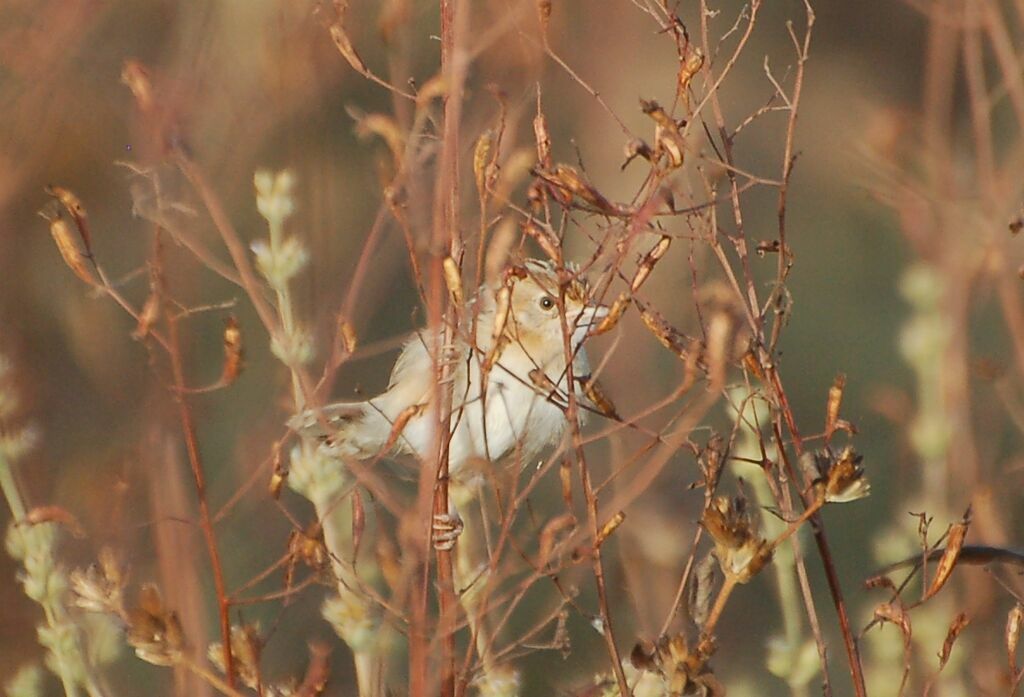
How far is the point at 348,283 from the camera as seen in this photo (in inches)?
170

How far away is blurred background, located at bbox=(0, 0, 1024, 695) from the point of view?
2832mm

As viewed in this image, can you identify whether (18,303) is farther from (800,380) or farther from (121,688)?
(800,380)

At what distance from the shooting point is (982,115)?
9.42ft

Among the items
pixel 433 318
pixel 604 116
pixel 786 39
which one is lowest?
pixel 433 318

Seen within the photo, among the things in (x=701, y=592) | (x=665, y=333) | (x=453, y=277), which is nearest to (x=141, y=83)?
(x=453, y=277)

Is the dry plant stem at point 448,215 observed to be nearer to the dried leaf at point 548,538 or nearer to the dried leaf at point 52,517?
the dried leaf at point 548,538

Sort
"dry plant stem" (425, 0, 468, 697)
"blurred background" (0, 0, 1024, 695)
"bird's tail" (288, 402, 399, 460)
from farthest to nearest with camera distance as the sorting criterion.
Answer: "bird's tail" (288, 402, 399, 460)
"blurred background" (0, 0, 1024, 695)
"dry plant stem" (425, 0, 468, 697)

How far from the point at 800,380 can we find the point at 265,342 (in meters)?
3.35

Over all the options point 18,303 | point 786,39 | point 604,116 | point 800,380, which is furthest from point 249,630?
point 786,39

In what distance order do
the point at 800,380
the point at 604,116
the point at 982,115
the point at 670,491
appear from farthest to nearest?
the point at 800,380 < the point at 604,116 < the point at 670,491 < the point at 982,115

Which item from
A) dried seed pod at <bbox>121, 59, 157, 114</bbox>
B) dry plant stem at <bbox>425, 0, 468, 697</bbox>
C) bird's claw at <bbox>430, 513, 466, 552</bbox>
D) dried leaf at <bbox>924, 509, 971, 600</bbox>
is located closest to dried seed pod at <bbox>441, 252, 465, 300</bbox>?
dry plant stem at <bbox>425, 0, 468, 697</bbox>

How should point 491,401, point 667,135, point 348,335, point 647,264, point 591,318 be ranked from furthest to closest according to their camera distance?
point 491,401 → point 591,318 → point 348,335 → point 647,264 → point 667,135

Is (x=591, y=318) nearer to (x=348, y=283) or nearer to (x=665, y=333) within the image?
(x=665, y=333)

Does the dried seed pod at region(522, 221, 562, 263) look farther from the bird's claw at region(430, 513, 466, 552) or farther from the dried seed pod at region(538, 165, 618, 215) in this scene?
the bird's claw at region(430, 513, 466, 552)
